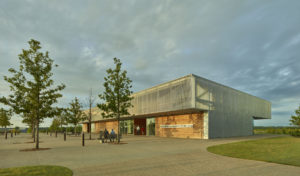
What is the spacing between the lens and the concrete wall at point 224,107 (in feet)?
76.8

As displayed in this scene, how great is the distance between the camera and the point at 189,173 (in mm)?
6578

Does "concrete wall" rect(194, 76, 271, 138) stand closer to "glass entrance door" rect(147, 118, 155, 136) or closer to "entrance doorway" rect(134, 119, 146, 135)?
"glass entrance door" rect(147, 118, 155, 136)

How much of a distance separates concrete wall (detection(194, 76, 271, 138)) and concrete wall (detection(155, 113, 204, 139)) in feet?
4.44

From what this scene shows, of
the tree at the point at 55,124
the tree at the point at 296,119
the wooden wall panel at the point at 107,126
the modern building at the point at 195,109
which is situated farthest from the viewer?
the tree at the point at 55,124

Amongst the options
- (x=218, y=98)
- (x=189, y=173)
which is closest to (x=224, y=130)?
(x=218, y=98)

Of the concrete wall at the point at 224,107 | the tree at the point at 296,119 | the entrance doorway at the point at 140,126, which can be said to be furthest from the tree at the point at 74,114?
the tree at the point at 296,119

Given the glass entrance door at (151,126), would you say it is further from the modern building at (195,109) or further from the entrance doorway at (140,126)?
the entrance doorway at (140,126)

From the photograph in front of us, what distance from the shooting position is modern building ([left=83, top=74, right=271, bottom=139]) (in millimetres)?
23234

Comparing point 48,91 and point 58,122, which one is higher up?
point 48,91

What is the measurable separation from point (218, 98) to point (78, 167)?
21.8 meters

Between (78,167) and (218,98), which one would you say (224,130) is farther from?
(78,167)

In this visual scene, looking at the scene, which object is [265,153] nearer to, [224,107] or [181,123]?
[181,123]

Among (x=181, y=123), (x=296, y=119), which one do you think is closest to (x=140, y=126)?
(x=181, y=123)

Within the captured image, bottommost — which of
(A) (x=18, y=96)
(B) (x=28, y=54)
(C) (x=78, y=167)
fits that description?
(C) (x=78, y=167)
